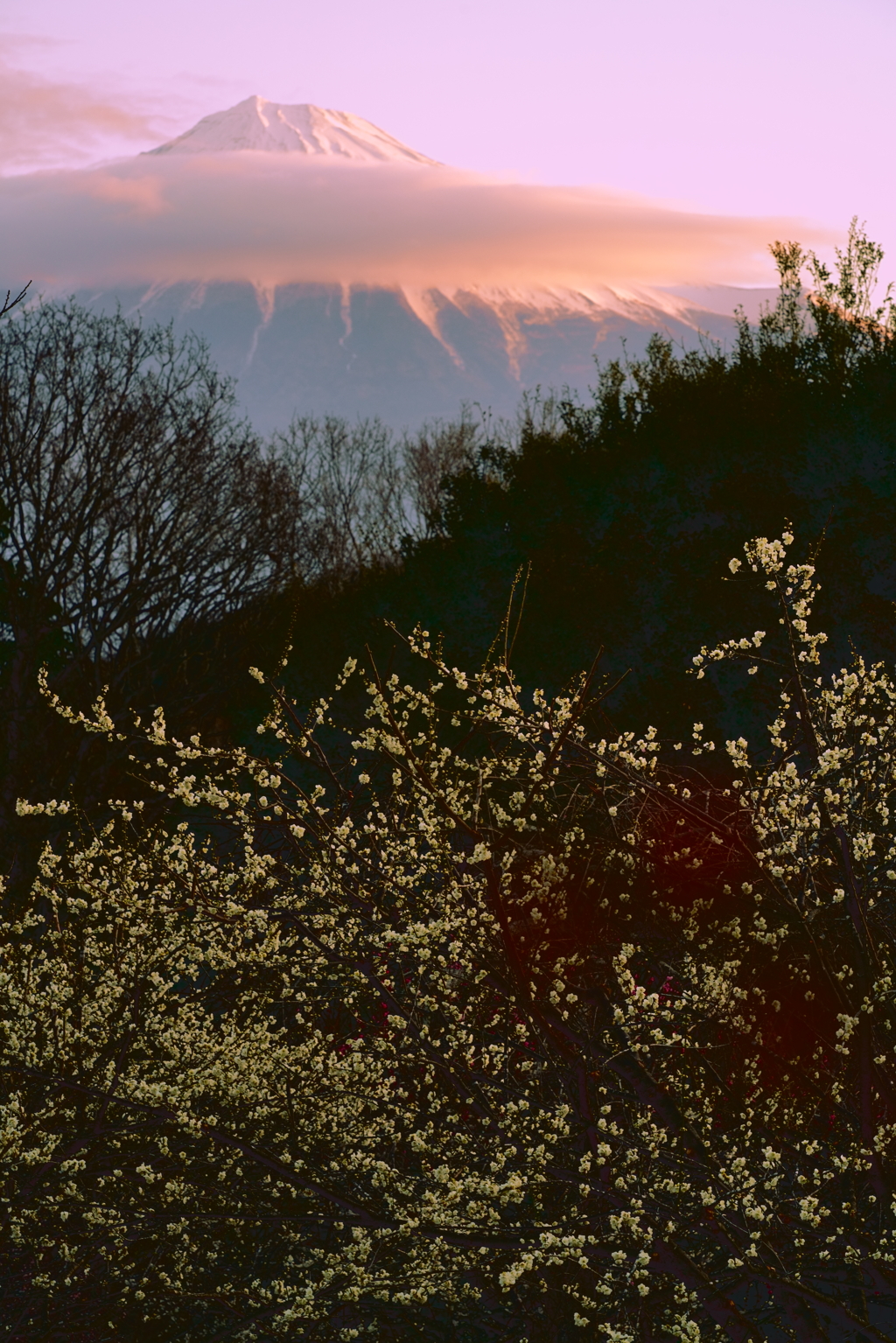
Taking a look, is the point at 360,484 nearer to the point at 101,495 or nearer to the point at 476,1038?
the point at 101,495

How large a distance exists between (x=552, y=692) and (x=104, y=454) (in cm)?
953

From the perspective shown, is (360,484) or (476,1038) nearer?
(476,1038)

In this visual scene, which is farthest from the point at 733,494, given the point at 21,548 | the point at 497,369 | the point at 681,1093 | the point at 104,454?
the point at 497,369

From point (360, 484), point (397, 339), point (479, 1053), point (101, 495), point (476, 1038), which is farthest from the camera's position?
point (397, 339)

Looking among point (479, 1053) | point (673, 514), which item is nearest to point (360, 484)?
point (673, 514)

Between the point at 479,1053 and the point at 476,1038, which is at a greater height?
the point at 476,1038

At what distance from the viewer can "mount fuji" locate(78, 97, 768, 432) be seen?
16200 centimetres

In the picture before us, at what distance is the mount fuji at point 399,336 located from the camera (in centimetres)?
16200

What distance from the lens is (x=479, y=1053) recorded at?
568cm

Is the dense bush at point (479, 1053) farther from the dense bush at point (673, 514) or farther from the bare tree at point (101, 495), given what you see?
the bare tree at point (101, 495)

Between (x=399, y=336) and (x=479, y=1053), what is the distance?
606ft

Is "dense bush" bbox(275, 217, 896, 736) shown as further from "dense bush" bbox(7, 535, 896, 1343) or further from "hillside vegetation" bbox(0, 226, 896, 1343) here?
"dense bush" bbox(7, 535, 896, 1343)

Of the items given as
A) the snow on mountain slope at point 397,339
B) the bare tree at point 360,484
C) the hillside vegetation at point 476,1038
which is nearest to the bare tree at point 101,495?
the bare tree at point 360,484

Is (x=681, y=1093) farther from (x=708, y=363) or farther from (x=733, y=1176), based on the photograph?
(x=708, y=363)
